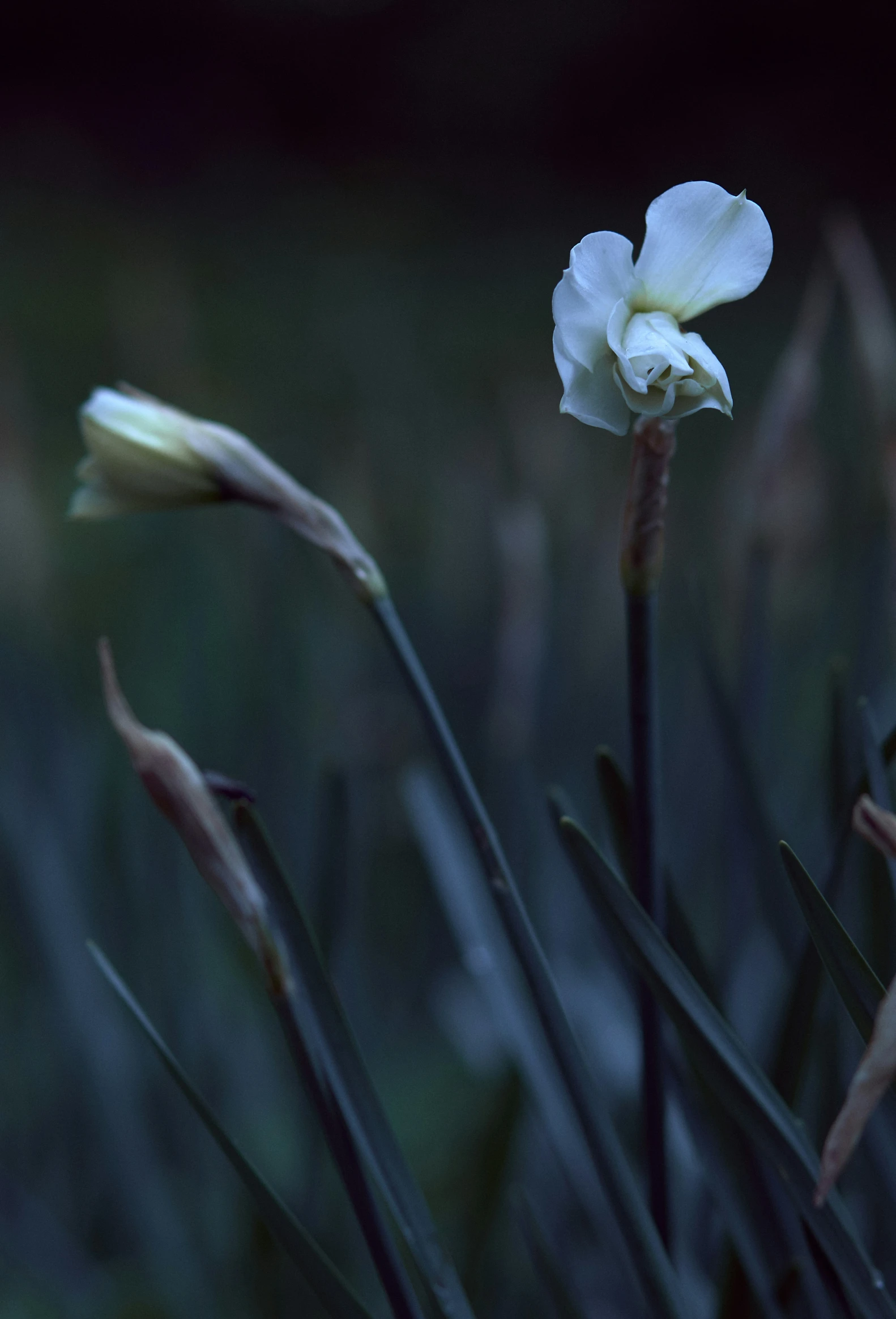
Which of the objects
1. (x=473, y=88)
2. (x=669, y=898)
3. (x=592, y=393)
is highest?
(x=473, y=88)

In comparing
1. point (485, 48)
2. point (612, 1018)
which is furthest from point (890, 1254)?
point (485, 48)

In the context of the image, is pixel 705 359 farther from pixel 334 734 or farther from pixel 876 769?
pixel 334 734

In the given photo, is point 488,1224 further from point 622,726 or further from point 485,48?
point 485,48

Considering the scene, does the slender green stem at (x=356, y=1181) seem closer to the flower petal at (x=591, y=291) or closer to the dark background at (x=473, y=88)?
the flower petal at (x=591, y=291)

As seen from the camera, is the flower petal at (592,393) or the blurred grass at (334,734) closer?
the flower petal at (592,393)

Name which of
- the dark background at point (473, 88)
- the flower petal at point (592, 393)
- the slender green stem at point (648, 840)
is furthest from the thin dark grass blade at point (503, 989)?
the dark background at point (473, 88)

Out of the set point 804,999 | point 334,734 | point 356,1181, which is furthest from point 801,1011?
point 334,734
